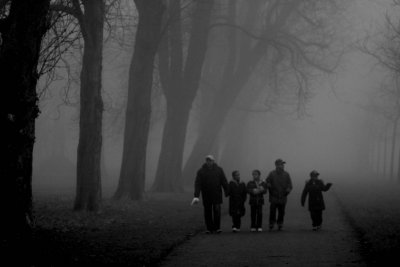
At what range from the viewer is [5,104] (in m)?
10.6

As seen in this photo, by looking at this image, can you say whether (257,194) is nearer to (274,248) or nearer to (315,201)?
(315,201)

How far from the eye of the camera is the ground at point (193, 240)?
10.2 metres

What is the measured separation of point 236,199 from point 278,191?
1138mm

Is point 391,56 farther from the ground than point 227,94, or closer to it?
farther from the ground

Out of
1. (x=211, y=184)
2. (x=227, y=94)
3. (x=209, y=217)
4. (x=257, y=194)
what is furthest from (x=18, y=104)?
(x=227, y=94)

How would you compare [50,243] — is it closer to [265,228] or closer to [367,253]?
[367,253]

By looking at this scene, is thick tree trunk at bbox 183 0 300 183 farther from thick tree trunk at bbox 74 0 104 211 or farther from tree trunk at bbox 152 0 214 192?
thick tree trunk at bbox 74 0 104 211

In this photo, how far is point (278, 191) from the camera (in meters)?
15.5

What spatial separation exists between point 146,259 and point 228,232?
4982 millimetres

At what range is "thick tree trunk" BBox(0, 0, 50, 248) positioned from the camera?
10.6 m

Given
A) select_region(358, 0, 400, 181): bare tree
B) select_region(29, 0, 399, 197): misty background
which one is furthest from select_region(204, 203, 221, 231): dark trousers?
select_region(358, 0, 400, 181): bare tree

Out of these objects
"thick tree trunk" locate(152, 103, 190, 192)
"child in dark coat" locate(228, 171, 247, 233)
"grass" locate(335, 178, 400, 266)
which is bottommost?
"grass" locate(335, 178, 400, 266)

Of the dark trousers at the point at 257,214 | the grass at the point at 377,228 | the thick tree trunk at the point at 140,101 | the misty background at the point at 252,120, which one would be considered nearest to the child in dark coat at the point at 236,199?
the dark trousers at the point at 257,214

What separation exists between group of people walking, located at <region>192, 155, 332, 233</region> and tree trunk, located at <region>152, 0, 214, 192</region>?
1450 cm
